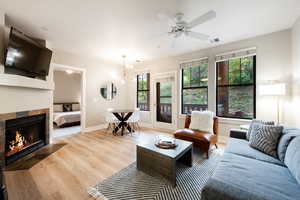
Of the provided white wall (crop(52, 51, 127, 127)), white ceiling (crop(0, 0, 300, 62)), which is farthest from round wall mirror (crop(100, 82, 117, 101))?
white ceiling (crop(0, 0, 300, 62))

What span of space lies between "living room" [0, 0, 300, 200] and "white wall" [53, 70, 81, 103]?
318 cm

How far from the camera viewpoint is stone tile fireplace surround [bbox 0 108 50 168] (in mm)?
2215

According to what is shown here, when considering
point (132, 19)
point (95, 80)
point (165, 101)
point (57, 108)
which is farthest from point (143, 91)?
point (57, 108)

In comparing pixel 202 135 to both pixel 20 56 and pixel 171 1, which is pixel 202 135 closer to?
pixel 171 1

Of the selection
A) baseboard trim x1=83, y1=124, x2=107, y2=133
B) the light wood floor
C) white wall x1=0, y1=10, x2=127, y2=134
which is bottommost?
the light wood floor

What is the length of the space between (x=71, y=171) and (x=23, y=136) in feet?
5.50

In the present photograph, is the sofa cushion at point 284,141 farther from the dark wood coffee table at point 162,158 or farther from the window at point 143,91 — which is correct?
the window at point 143,91

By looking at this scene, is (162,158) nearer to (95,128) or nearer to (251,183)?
(251,183)

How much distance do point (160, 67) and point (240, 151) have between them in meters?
3.64

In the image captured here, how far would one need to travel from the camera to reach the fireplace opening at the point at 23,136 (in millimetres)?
2428

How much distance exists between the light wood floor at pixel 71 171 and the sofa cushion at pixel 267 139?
6.92ft

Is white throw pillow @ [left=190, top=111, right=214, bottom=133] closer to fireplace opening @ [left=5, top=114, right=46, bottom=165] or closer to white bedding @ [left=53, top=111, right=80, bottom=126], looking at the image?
fireplace opening @ [left=5, top=114, right=46, bottom=165]

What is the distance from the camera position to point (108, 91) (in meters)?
5.13

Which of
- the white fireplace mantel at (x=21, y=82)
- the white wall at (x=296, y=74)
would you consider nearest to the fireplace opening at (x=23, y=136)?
the white fireplace mantel at (x=21, y=82)
